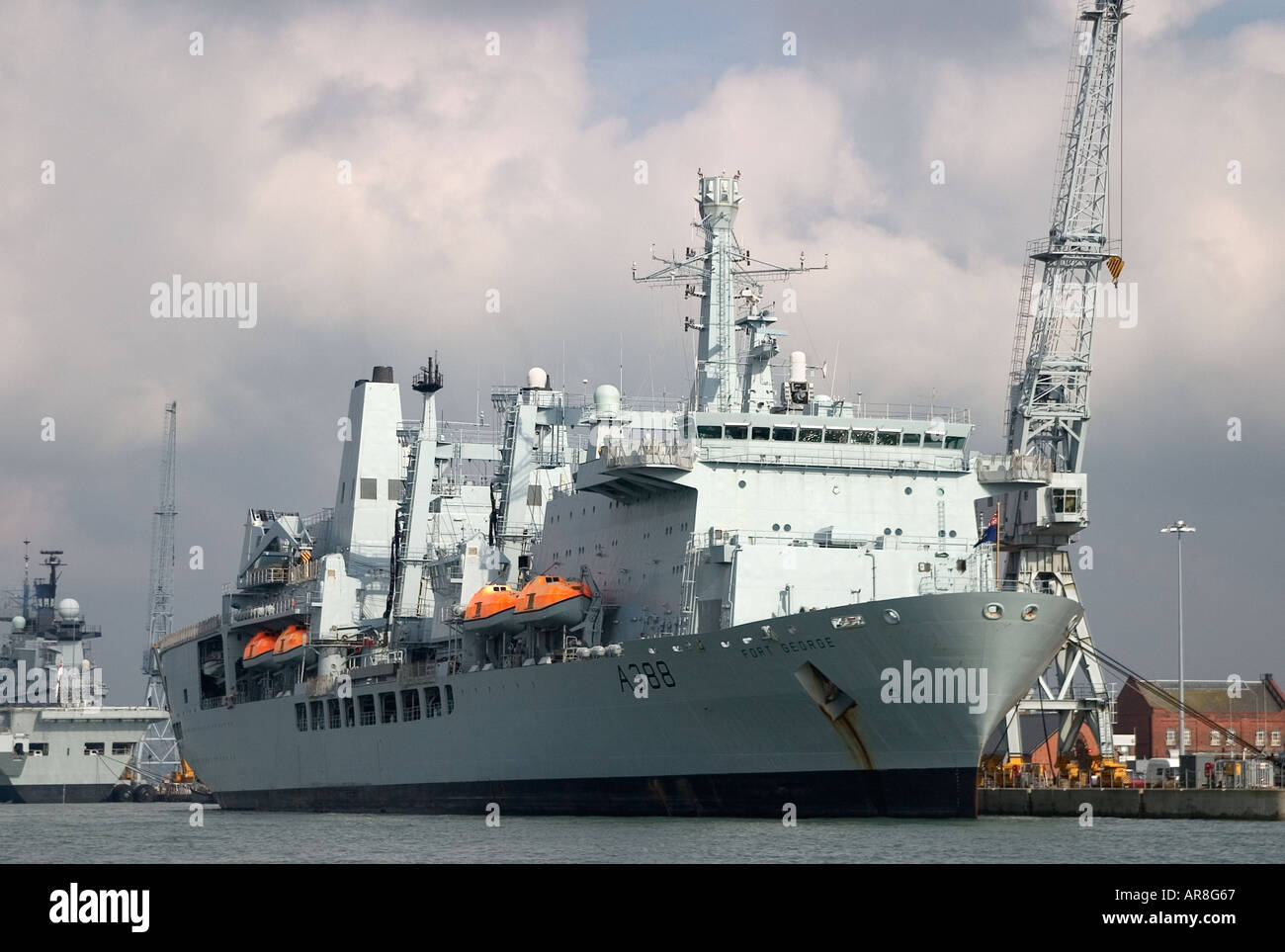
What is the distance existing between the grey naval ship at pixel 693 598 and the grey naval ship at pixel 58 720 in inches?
1466

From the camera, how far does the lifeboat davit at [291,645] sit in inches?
2287

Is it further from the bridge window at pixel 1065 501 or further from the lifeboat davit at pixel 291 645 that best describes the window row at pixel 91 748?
the bridge window at pixel 1065 501

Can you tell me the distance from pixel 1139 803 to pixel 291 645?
2824cm

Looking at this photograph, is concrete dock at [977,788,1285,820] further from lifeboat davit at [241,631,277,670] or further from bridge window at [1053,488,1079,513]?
lifeboat davit at [241,631,277,670]

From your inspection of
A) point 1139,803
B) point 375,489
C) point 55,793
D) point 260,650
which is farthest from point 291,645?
point 55,793

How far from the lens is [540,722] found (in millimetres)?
43594

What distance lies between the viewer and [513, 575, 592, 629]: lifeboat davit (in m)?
43.3

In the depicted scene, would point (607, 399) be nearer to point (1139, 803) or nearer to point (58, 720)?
point (1139, 803)

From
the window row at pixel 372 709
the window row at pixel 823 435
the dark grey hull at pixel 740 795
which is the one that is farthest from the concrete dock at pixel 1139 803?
the window row at pixel 372 709

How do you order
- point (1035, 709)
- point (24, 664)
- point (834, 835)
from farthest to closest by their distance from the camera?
point (24, 664) → point (1035, 709) → point (834, 835)
